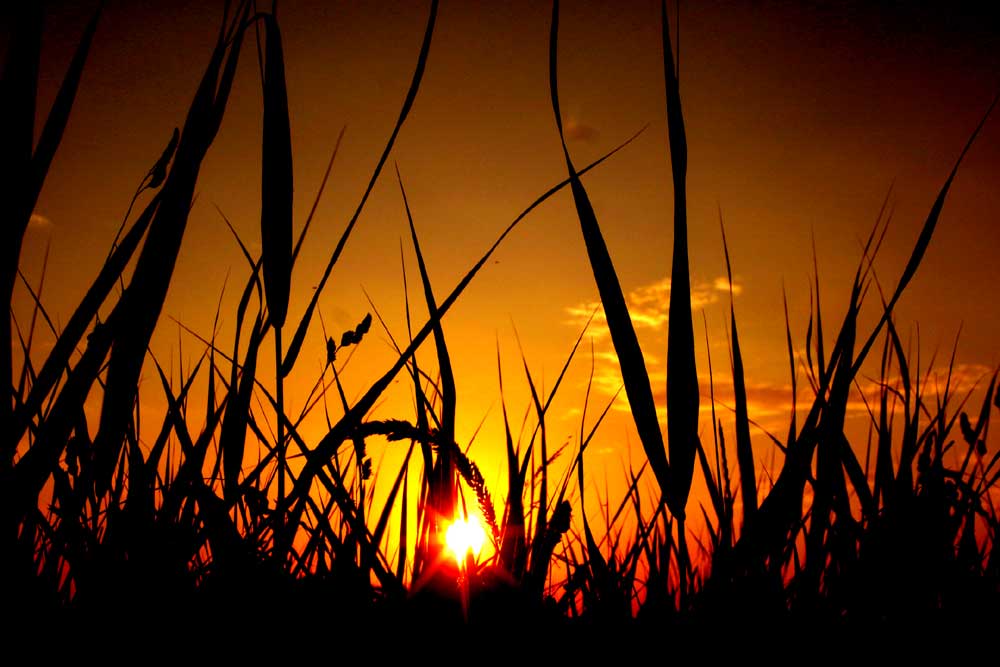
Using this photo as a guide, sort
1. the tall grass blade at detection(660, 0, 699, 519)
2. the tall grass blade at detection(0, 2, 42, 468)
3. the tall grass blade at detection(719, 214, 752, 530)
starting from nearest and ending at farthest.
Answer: the tall grass blade at detection(0, 2, 42, 468) → the tall grass blade at detection(660, 0, 699, 519) → the tall grass blade at detection(719, 214, 752, 530)

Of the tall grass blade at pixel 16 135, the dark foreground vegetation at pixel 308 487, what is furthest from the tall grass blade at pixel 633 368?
the tall grass blade at pixel 16 135

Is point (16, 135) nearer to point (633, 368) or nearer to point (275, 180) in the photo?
point (275, 180)

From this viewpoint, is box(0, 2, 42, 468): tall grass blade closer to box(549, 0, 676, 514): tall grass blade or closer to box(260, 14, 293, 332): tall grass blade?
box(260, 14, 293, 332): tall grass blade

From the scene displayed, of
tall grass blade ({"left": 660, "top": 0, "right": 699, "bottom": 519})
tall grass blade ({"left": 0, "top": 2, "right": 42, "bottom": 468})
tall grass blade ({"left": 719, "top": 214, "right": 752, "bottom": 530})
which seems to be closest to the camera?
tall grass blade ({"left": 0, "top": 2, "right": 42, "bottom": 468})

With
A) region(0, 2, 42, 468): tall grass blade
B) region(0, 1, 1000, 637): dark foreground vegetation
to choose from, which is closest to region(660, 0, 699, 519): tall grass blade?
region(0, 1, 1000, 637): dark foreground vegetation

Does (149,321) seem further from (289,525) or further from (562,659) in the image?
(562,659)

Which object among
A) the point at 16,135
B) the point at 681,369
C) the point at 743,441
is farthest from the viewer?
the point at 743,441

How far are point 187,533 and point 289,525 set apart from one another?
15 cm

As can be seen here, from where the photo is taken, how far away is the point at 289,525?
1.09 meters

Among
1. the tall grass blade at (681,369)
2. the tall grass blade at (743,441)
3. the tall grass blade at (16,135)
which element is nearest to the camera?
the tall grass blade at (16,135)

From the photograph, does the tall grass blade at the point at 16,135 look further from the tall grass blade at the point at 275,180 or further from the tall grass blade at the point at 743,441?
the tall grass blade at the point at 743,441

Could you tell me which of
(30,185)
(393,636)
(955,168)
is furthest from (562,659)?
(955,168)

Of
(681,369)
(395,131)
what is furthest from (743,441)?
(395,131)

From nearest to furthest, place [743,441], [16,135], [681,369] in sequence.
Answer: [16,135] < [681,369] < [743,441]
